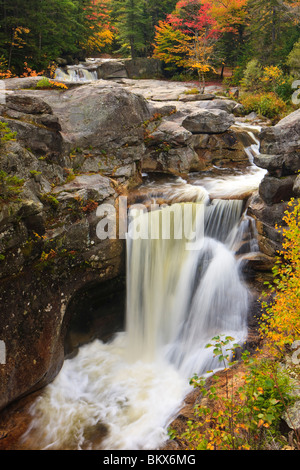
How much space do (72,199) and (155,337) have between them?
422 centimetres

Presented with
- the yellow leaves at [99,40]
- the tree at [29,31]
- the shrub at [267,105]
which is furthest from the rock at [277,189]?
the yellow leaves at [99,40]

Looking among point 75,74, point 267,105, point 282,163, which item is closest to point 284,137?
point 282,163

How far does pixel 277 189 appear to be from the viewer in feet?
28.0

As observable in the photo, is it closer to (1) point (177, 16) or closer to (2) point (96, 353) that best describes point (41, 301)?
(2) point (96, 353)

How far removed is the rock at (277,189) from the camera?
8.52 metres

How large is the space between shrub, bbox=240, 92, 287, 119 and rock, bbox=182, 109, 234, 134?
589 cm

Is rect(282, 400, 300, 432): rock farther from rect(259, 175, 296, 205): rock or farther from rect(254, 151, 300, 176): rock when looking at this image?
rect(254, 151, 300, 176): rock

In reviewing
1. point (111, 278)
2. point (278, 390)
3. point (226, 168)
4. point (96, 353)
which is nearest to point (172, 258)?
point (111, 278)

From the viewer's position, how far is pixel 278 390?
4258 mm

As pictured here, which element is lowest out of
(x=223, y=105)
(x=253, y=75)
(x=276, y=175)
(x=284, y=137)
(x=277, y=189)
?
(x=277, y=189)

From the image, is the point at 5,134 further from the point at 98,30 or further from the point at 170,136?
the point at 98,30

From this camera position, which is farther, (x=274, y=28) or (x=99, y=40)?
(x=99, y=40)

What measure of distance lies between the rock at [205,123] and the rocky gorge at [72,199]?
3.48ft

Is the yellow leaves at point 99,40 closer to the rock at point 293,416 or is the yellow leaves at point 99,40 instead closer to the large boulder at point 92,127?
the large boulder at point 92,127
